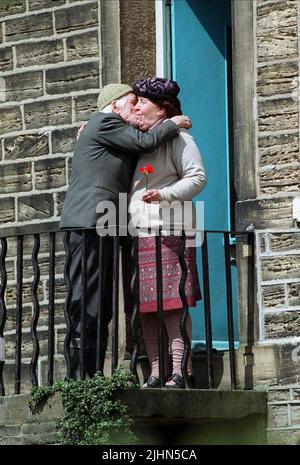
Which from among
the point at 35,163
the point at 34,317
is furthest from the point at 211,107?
the point at 34,317

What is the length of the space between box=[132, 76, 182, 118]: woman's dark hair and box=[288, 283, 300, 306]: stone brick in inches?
49.6

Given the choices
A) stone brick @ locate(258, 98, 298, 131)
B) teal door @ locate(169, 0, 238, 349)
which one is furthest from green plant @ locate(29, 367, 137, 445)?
stone brick @ locate(258, 98, 298, 131)

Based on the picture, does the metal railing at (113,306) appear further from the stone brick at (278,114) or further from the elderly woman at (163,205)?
the stone brick at (278,114)

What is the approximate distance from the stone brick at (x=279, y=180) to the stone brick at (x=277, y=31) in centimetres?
68

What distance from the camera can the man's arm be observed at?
10.8m

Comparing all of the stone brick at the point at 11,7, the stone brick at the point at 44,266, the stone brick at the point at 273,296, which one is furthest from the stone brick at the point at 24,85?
the stone brick at the point at 273,296

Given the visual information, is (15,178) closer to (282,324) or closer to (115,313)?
(115,313)

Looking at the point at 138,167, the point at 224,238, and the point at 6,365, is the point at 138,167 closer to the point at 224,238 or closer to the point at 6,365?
the point at 224,238

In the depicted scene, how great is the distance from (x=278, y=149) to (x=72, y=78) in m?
1.53

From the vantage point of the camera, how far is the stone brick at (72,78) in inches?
476

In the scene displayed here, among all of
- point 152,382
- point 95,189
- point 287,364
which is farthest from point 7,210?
point 287,364

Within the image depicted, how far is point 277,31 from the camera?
1152 cm

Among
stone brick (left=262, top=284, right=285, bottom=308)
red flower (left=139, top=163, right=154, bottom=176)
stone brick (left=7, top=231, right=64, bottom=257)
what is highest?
red flower (left=139, top=163, right=154, bottom=176)

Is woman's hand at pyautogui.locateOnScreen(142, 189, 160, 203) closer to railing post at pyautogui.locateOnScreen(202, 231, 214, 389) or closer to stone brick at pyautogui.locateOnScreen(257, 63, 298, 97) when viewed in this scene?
railing post at pyautogui.locateOnScreen(202, 231, 214, 389)
